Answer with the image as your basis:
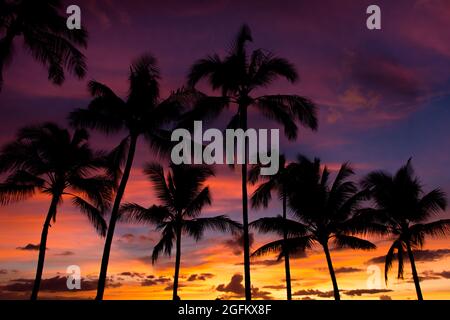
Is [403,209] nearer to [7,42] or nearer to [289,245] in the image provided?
[289,245]

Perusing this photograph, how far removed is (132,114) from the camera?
1995 centimetres

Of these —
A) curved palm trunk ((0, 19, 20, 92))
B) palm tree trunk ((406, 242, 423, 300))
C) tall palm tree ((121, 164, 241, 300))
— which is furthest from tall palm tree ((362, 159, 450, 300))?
curved palm trunk ((0, 19, 20, 92))

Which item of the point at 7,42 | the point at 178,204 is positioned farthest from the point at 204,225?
the point at 7,42

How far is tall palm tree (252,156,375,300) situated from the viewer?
2514cm

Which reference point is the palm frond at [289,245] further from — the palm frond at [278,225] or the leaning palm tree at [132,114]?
the leaning palm tree at [132,114]

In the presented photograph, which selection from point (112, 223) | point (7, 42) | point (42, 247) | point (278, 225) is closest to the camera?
point (7, 42)

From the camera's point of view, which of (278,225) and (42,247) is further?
(278,225)

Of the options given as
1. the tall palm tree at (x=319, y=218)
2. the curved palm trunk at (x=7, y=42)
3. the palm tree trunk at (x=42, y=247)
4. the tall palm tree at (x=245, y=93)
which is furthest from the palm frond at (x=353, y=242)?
the curved palm trunk at (x=7, y=42)

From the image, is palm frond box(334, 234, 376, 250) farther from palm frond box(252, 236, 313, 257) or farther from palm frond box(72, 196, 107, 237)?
palm frond box(72, 196, 107, 237)

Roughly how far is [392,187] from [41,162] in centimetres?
1948

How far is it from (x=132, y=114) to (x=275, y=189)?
39.3ft
